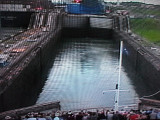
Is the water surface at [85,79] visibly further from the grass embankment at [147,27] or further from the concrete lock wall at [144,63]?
the grass embankment at [147,27]

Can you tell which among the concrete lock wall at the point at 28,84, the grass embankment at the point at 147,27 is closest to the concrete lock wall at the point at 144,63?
the concrete lock wall at the point at 28,84

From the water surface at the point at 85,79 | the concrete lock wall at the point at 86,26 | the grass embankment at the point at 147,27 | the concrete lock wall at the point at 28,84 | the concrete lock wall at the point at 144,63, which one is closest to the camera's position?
the concrete lock wall at the point at 28,84

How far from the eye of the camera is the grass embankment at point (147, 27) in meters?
39.5

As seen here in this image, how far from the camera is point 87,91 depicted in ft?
59.4

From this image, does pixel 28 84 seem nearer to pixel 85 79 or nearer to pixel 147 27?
pixel 85 79

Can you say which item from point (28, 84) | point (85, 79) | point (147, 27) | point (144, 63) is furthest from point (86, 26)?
point (28, 84)

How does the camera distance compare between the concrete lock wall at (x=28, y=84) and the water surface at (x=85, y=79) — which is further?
the water surface at (x=85, y=79)

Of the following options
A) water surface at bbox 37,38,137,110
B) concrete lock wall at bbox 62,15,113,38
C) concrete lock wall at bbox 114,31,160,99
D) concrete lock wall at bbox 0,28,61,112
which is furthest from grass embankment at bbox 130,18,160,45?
concrete lock wall at bbox 0,28,61,112

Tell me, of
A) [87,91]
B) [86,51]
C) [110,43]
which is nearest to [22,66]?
[87,91]

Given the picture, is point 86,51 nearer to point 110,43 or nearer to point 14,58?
point 110,43

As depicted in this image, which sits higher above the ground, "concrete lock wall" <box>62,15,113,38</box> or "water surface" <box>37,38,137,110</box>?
"concrete lock wall" <box>62,15,113,38</box>

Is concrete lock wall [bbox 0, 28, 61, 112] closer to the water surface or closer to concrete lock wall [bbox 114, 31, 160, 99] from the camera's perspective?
the water surface

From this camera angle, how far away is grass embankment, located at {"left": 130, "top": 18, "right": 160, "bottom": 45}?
39.5 metres

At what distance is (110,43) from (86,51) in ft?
19.9
